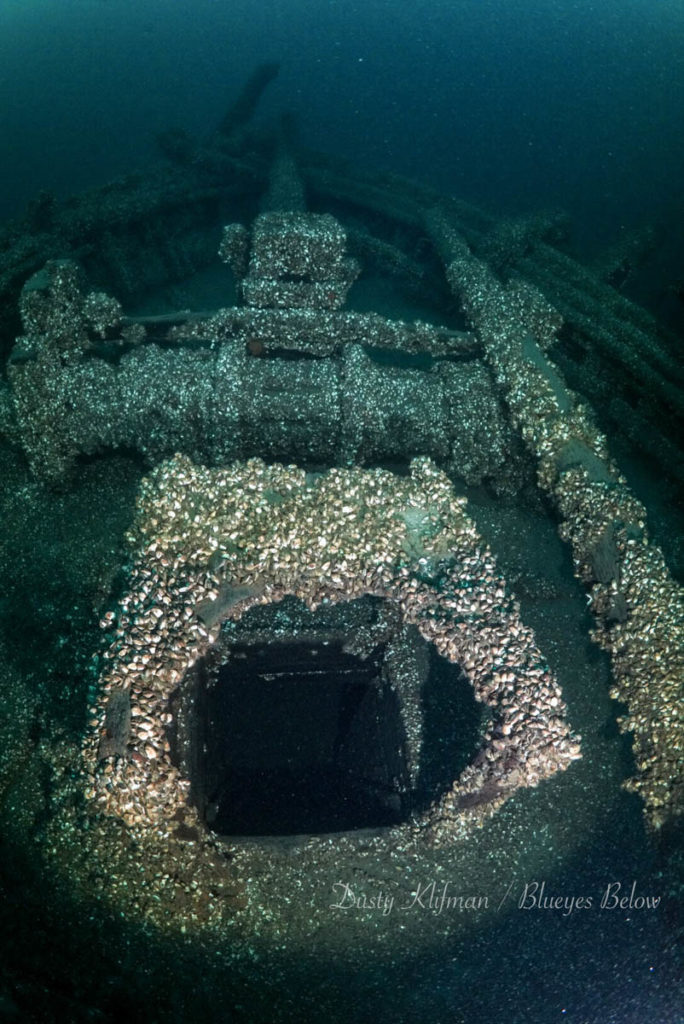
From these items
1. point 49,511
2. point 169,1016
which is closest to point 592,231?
point 49,511

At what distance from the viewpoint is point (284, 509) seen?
4793 millimetres

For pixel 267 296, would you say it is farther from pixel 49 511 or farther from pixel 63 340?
pixel 49 511

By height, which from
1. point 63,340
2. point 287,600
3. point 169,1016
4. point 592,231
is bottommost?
point 169,1016

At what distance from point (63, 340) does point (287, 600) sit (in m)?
4.00

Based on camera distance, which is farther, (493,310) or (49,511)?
(493,310)

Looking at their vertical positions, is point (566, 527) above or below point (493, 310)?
below

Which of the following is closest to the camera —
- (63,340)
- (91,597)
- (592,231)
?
(91,597)

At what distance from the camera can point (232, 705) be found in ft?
19.0

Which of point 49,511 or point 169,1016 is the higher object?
point 49,511

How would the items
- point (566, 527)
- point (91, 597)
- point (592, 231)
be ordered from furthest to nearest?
Answer: point (592, 231), point (91, 597), point (566, 527)

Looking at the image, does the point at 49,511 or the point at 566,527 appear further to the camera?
the point at 49,511

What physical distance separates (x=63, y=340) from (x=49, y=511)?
2003 mm

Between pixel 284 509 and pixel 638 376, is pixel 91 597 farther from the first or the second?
pixel 638 376

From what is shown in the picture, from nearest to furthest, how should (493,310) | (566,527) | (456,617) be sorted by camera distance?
(456,617) < (566,527) < (493,310)
